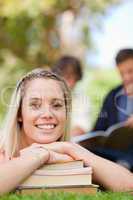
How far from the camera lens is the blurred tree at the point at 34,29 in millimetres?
10797

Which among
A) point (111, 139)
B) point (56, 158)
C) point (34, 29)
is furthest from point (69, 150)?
point (34, 29)

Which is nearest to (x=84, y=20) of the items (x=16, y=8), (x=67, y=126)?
(x=16, y=8)

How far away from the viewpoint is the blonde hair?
2.42 m

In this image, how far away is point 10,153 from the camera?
2395 mm

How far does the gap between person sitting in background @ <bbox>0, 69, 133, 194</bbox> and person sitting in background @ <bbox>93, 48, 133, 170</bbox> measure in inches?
87.5

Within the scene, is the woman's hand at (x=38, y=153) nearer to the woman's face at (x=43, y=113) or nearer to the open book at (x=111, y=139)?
the woman's face at (x=43, y=113)

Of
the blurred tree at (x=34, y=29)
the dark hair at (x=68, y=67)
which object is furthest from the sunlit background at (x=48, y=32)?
the dark hair at (x=68, y=67)

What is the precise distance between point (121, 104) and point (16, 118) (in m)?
2.66

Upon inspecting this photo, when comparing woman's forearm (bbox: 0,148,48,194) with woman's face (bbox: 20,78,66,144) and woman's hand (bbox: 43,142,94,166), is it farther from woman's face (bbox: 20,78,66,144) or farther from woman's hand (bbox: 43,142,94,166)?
woman's face (bbox: 20,78,66,144)

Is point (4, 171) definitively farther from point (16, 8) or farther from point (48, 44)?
point (48, 44)

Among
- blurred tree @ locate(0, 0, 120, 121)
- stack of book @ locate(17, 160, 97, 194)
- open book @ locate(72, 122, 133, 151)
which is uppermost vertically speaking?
blurred tree @ locate(0, 0, 120, 121)

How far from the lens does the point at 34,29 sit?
1148 cm

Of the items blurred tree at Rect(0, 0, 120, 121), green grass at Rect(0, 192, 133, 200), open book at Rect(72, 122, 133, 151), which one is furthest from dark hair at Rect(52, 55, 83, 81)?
blurred tree at Rect(0, 0, 120, 121)

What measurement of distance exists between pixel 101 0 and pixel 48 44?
151cm
